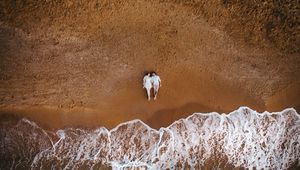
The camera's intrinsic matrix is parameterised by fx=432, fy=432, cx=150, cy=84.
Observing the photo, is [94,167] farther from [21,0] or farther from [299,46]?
[299,46]

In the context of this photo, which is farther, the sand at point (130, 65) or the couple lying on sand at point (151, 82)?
the couple lying on sand at point (151, 82)

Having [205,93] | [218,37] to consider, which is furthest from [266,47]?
[205,93]

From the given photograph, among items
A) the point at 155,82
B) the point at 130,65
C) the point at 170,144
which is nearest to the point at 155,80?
the point at 155,82

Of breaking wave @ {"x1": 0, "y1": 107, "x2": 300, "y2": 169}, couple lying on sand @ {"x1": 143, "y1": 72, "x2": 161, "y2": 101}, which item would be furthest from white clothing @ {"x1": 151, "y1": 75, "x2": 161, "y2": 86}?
breaking wave @ {"x1": 0, "y1": 107, "x2": 300, "y2": 169}

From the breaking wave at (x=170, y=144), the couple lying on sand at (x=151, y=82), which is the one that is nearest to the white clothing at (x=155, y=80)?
the couple lying on sand at (x=151, y=82)

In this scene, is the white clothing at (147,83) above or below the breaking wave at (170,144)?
above

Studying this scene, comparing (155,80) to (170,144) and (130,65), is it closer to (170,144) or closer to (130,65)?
(130,65)

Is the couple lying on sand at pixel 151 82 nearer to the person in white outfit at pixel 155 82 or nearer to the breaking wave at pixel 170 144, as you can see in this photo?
the person in white outfit at pixel 155 82

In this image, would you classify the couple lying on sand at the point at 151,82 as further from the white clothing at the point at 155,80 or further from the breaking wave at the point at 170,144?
the breaking wave at the point at 170,144
